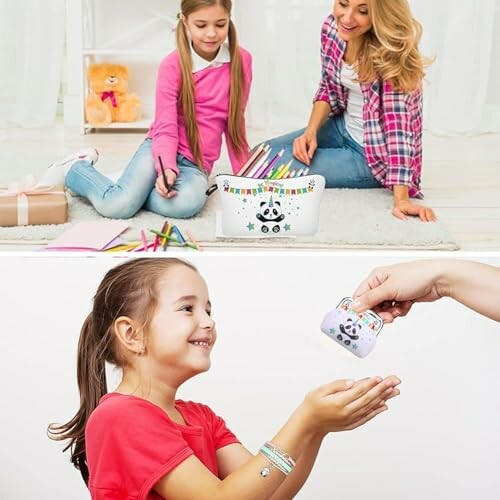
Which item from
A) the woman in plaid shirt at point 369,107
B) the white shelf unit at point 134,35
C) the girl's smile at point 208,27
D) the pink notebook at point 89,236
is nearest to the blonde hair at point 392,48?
the woman in plaid shirt at point 369,107

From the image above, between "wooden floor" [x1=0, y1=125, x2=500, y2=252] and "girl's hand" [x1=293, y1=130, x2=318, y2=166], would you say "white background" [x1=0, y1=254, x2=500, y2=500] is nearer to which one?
"wooden floor" [x1=0, y1=125, x2=500, y2=252]

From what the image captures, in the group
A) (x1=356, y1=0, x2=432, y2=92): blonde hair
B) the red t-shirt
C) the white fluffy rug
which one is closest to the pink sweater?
the white fluffy rug

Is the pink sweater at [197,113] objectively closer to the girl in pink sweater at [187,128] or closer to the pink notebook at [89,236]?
the girl in pink sweater at [187,128]

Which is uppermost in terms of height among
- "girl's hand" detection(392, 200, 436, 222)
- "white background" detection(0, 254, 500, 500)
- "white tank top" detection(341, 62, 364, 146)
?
"white tank top" detection(341, 62, 364, 146)

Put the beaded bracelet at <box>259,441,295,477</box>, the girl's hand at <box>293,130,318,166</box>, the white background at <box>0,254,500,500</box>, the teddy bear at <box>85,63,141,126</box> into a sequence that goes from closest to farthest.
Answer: the beaded bracelet at <box>259,441,295,477</box> → the white background at <box>0,254,500,500</box> → the girl's hand at <box>293,130,318,166</box> → the teddy bear at <box>85,63,141,126</box>

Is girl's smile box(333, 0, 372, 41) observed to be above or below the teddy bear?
above

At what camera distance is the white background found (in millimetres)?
1067

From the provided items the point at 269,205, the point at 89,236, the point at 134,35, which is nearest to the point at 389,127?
the point at 269,205

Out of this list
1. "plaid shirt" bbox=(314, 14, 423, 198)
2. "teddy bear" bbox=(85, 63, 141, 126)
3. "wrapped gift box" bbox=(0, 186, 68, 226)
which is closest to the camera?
"wrapped gift box" bbox=(0, 186, 68, 226)

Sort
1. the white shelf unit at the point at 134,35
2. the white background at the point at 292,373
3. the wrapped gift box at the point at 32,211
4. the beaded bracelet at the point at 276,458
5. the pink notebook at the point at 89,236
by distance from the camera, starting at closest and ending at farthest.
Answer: the beaded bracelet at the point at 276,458
the white background at the point at 292,373
the pink notebook at the point at 89,236
the wrapped gift box at the point at 32,211
the white shelf unit at the point at 134,35

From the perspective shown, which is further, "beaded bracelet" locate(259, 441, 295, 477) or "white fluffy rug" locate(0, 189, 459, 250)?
"white fluffy rug" locate(0, 189, 459, 250)

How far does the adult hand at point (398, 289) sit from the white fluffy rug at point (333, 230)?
515 millimetres

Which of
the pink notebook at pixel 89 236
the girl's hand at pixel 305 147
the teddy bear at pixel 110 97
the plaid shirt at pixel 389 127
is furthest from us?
the teddy bear at pixel 110 97

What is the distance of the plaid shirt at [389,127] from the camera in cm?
169
